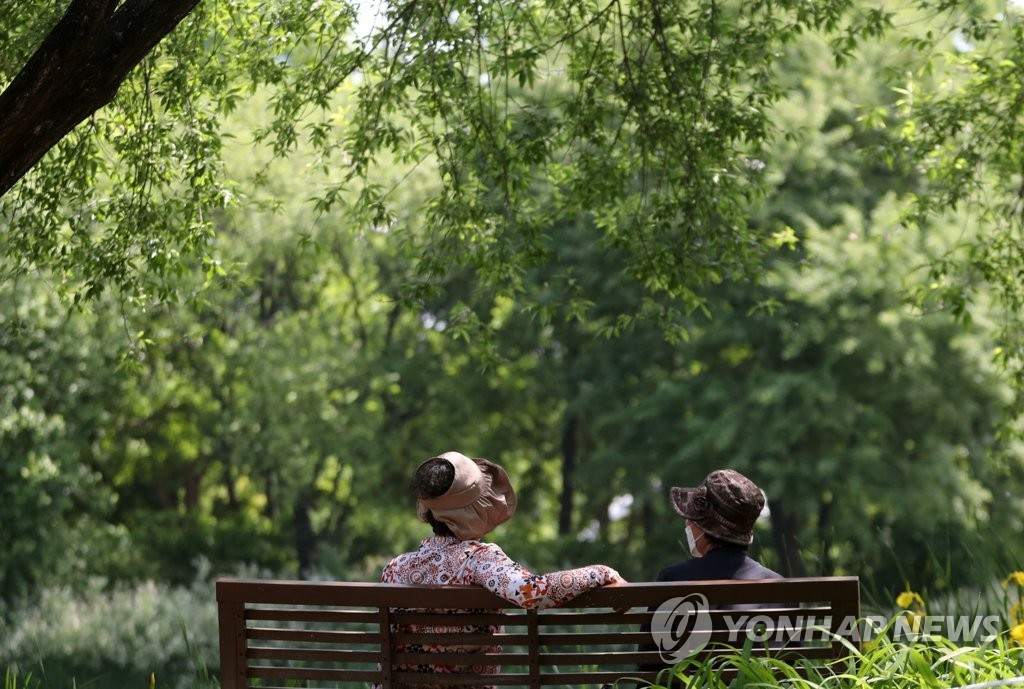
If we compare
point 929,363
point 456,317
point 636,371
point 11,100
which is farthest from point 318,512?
point 11,100

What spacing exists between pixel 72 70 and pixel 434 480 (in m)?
2.06

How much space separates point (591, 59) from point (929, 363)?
41.3ft

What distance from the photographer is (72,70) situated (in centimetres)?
488

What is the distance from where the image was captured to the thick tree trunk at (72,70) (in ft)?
16.0

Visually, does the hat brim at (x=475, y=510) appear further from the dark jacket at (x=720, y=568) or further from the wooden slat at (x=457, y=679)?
the dark jacket at (x=720, y=568)

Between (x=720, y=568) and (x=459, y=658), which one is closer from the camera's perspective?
(x=459, y=658)

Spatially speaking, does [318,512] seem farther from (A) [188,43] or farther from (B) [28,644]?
(A) [188,43]

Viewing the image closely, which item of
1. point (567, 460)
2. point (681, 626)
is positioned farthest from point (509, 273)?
point (567, 460)

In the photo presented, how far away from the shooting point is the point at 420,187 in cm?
2127

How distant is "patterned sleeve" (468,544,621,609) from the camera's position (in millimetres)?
3840

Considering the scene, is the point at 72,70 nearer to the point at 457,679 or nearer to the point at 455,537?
the point at 455,537

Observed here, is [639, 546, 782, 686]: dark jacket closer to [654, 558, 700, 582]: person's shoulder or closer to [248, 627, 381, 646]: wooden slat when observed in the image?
[654, 558, 700, 582]: person's shoulder

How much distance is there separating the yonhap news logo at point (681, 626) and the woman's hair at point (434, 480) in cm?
70

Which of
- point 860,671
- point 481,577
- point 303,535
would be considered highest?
point 303,535
